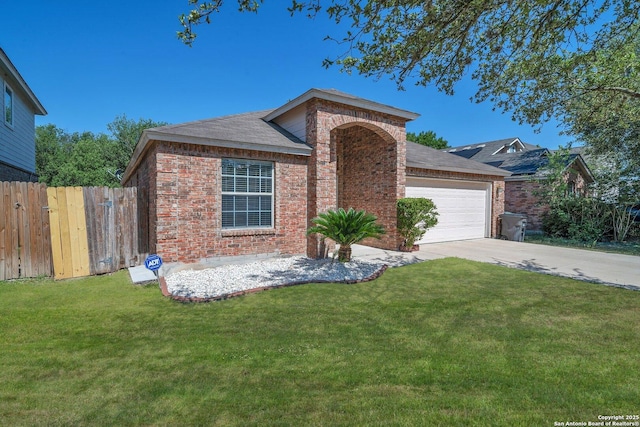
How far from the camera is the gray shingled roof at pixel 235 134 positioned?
7121 millimetres

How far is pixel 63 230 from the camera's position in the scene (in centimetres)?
679

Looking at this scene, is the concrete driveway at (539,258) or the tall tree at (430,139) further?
the tall tree at (430,139)

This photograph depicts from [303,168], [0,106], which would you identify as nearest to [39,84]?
[0,106]

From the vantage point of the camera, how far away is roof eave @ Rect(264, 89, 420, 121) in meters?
8.34

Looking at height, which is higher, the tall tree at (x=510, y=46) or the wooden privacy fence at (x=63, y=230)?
the tall tree at (x=510, y=46)

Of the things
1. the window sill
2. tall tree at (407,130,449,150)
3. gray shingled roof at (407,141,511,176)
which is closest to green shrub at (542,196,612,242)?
gray shingled roof at (407,141,511,176)

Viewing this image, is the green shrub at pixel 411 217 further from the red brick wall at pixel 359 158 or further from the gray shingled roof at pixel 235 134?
the gray shingled roof at pixel 235 134

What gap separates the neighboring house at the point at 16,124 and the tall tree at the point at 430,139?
114 feet

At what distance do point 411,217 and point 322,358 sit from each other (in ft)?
23.5

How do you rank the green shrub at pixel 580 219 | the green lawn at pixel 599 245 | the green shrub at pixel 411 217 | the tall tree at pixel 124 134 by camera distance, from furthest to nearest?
the tall tree at pixel 124 134, the green shrub at pixel 580 219, the green lawn at pixel 599 245, the green shrub at pixel 411 217

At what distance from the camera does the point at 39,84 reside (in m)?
22.5

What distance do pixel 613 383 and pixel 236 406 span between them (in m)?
3.45

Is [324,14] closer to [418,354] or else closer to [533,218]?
[418,354]

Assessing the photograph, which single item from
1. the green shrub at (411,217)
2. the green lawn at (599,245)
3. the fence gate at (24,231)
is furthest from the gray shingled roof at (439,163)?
the fence gate at (24,231)
